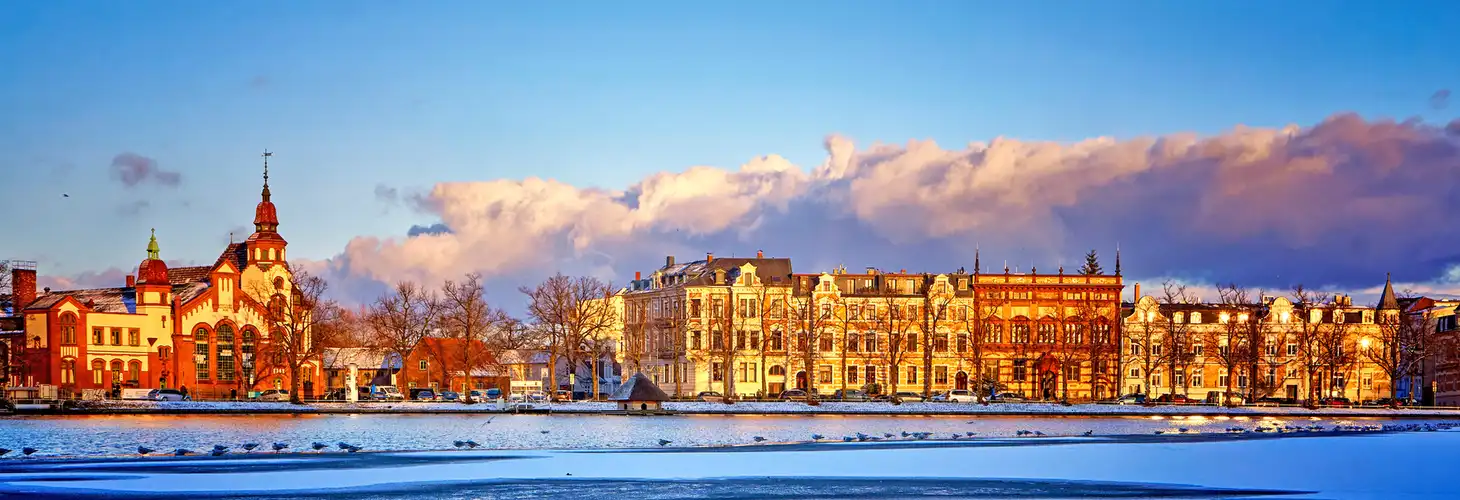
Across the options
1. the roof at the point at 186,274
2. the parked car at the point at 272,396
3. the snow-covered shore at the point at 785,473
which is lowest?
the parked car at the point at 272,396

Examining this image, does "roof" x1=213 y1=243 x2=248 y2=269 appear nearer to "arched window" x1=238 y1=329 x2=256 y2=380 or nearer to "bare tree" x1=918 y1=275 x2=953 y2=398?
"arched window" x1=238 y1=329 x2=256 y2=380

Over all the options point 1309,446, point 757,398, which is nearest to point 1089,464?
point 1309,446

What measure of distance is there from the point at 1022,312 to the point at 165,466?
88.5 meters

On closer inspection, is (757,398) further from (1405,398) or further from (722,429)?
(1405,398)

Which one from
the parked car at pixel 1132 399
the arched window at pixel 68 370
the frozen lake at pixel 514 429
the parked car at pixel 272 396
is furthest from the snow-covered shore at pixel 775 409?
the arched window at pixel 68 370

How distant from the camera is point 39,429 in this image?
67750mm

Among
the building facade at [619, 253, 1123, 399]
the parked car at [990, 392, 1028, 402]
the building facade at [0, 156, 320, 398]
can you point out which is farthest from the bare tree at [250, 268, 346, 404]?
the parked car at [990, 392, 1028, 402]

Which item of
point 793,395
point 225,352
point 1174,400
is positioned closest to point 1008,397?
point 1174,400

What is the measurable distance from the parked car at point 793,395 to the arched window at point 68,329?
49810mm

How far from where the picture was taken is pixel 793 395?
11212 cm

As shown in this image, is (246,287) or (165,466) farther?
(246,287)

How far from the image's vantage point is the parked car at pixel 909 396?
108 meters

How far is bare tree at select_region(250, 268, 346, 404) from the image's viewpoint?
112000 mm

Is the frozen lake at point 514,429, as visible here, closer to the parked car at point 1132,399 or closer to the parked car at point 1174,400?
the parked car at point 1174,400
